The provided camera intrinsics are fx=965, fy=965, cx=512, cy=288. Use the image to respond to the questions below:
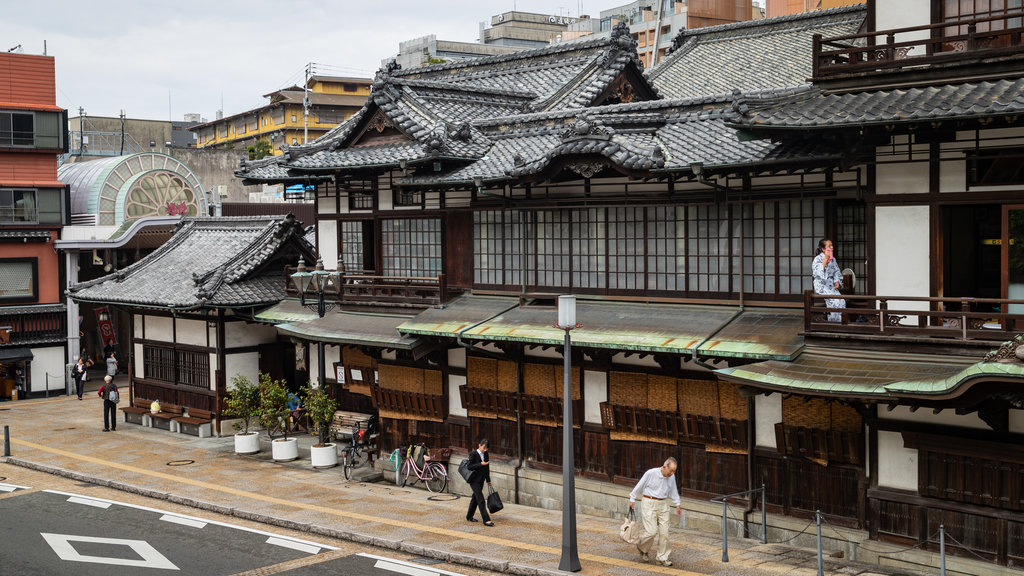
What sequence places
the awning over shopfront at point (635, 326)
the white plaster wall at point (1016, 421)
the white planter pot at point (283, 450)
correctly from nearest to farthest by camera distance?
the white plaster wall at point (1016, 421) < the awning over shopfront at point (635, 326) < the white planter pot at point (283, 450)

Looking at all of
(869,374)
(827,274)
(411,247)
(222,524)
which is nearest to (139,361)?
(411,247)

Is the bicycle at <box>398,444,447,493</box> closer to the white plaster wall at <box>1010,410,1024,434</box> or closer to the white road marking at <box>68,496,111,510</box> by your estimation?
the white road marking at <box>68,496,111,510</box>

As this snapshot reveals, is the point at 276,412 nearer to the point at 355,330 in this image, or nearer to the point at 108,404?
the point at 355,330

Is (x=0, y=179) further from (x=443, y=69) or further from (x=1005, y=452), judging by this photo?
(x=1005, y=452)

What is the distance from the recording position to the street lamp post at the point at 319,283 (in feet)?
100

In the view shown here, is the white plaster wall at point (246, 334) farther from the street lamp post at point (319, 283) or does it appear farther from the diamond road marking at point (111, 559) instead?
the diamond road marking at point (111, 559)

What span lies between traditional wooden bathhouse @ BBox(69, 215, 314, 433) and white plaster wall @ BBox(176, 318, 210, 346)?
1.5 inches

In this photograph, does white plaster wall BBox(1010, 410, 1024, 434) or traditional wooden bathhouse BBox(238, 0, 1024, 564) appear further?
traditional wooden bathhouse BBox(238, 0, 1024, 564)

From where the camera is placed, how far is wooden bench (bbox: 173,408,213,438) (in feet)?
119

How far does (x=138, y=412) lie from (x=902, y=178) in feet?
103

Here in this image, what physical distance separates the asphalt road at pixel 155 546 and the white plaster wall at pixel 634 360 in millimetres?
6743

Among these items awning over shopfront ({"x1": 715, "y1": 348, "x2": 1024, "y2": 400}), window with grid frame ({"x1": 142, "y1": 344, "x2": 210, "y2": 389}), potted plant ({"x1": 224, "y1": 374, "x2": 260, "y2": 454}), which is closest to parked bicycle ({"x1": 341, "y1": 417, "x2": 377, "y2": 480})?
potted plant ({"x1": 224, "y1": 374, "x2": 260, "y2": 454})

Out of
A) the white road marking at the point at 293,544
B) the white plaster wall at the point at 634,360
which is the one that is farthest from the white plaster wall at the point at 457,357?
the white road marking at the point at 293,544

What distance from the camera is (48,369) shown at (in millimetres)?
48188
